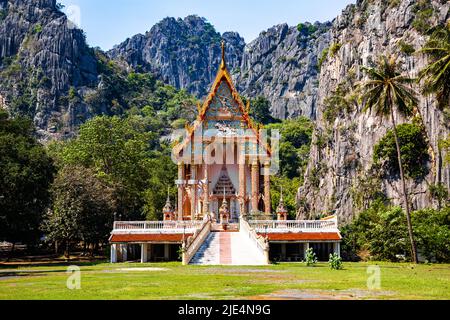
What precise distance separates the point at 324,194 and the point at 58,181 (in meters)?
32.8

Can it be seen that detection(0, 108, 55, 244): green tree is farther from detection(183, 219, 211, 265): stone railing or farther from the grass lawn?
the grass lawn

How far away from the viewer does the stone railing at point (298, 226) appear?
38500mm

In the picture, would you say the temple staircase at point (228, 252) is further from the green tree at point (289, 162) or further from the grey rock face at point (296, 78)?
the grey rock face at point (296, 78)

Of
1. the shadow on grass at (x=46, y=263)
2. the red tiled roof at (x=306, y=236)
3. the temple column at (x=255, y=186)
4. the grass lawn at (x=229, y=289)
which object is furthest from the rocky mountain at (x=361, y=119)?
the grass lawn at (x=229, y=289)

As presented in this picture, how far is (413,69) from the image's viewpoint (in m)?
56.5

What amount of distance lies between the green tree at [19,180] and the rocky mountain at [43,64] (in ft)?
328

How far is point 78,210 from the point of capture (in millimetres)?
42406

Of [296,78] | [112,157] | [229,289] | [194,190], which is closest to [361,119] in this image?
[194,190]

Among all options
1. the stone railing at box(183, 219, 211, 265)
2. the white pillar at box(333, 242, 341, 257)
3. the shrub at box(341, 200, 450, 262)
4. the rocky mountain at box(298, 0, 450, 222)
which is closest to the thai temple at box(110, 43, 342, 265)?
the stone railing at box(183, 219, 211, 265)

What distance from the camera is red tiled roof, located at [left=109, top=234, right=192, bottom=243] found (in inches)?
1476

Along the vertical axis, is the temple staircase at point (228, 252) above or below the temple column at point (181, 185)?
below

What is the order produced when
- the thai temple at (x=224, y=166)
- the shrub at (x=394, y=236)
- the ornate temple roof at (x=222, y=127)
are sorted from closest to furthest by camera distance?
the shrub at (x=394, y=236) < the thai temple at (x=224, y=166) < the ornate temple roof at (x=222, y=127)
